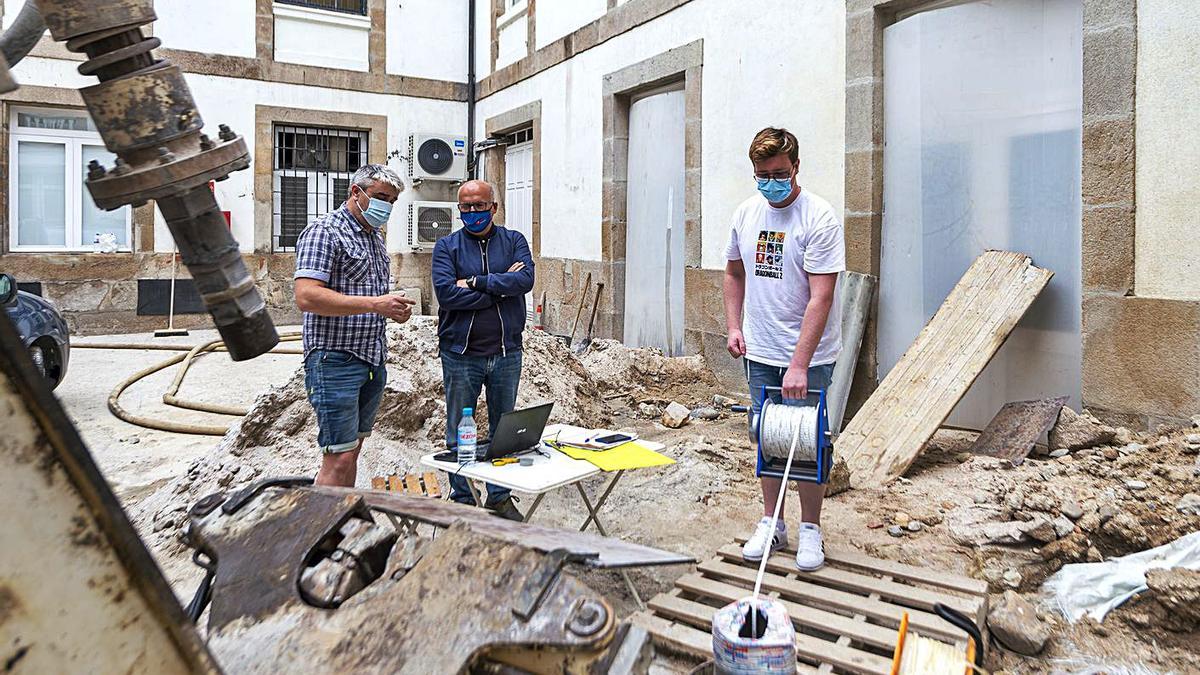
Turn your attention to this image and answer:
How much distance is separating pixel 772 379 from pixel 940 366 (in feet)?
7.06

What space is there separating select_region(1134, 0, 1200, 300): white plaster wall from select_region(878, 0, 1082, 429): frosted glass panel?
44cm

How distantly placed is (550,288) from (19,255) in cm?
752

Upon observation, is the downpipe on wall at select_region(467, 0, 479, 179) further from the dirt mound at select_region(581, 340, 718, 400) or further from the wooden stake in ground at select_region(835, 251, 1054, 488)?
the wooden stake in ground at select_region(835, 251, 1054, 488)

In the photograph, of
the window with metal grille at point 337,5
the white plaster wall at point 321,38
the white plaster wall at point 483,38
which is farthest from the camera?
the white plaster wall at point 483,38

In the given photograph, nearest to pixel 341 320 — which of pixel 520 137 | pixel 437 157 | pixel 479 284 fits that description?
pixel 479 284

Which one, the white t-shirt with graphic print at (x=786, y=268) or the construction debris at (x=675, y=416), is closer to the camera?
the white t-shirt with graphic print at (x=786, y=268)

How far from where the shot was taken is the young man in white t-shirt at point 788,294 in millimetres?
3559

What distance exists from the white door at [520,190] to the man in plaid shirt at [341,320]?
8.21 m

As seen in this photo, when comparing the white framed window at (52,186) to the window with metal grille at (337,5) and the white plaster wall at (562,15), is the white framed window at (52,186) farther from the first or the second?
the white plaster wall at (562,15)

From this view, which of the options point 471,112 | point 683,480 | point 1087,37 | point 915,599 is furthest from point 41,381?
point 471,112

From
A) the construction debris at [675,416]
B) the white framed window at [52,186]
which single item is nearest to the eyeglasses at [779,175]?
the construction debris at [675,416]

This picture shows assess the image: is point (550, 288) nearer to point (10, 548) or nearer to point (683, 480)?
point (683, 480)

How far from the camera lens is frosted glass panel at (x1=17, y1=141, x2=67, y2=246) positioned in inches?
471

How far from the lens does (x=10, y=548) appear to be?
81cm
